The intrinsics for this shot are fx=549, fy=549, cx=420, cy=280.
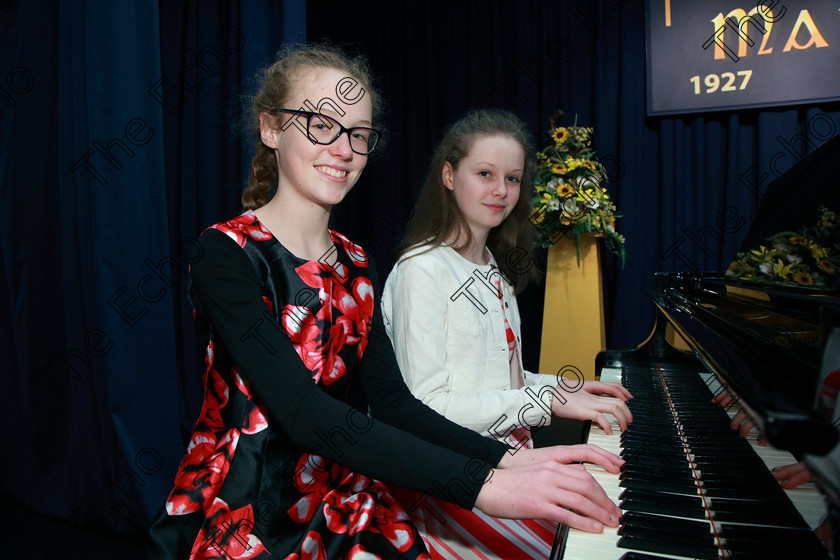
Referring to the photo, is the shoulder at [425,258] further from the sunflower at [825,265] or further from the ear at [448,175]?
the sunflower at [825,265]

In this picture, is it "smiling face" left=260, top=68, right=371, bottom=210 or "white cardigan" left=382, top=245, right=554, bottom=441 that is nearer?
"smiling face" left=260, top=68, right=371, bottom=210

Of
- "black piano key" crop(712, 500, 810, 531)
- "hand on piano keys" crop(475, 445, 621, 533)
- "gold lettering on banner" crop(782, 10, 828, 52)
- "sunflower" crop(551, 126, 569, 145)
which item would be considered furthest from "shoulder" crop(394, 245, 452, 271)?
"gold lettering on banner" crop(782, 10, 828, 52)

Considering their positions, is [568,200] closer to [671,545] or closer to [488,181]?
[488,181]

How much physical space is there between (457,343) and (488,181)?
1.47 feet

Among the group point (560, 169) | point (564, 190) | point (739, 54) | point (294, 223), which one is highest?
point (739, 54)

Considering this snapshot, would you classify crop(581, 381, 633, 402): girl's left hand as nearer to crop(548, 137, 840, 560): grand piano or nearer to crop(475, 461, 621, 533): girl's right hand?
crop(548, 137, 840, 560): grand piano

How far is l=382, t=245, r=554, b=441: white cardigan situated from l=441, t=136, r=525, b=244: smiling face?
0.42ft

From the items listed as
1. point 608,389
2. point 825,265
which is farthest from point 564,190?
point 608,389

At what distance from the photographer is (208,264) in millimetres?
893

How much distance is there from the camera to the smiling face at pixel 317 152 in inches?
40.8

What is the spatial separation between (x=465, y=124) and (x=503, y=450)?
3.24ft

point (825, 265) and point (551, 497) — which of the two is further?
point (825, 265)

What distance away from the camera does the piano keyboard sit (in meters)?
0.58

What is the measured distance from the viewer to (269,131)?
1108 mm
